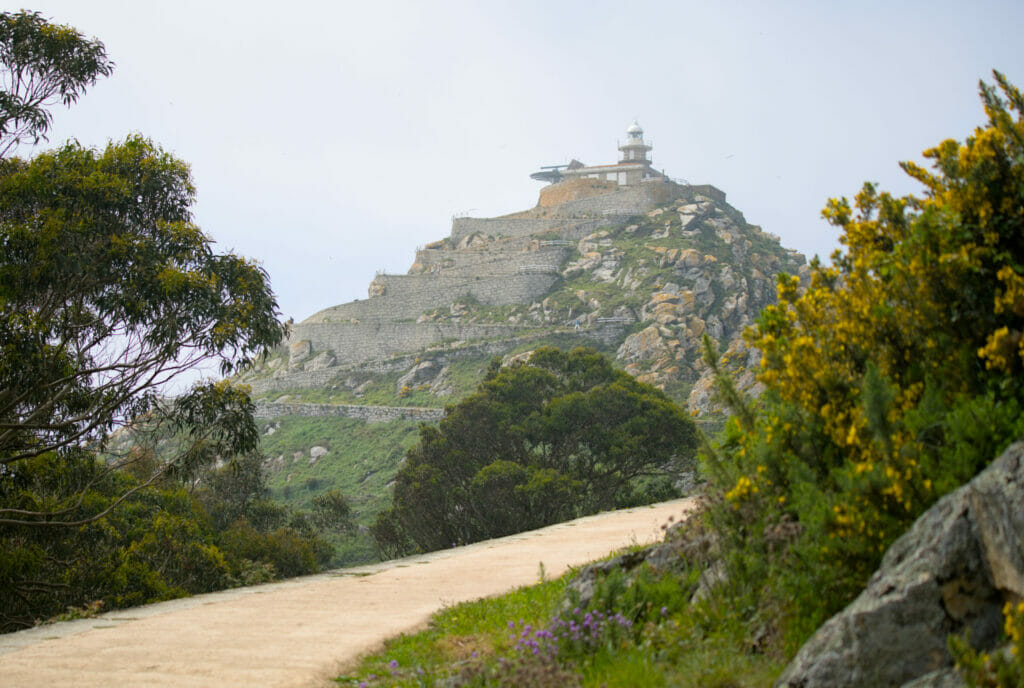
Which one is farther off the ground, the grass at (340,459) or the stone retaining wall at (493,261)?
the stone retaining wall at (493,261)

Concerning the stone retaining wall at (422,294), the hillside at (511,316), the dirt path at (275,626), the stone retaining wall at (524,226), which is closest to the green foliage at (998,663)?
the dirt path at (275,626)

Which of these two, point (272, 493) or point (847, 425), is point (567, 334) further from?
point (847, 425)

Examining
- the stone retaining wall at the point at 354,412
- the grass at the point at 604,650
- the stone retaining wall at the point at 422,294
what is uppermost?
the stone retaining wall at the point at 422,294

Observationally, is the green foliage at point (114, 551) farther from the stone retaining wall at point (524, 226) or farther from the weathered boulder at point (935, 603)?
the stone retaining wall at point (524, 226)

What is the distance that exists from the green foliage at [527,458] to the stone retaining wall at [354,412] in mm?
17540

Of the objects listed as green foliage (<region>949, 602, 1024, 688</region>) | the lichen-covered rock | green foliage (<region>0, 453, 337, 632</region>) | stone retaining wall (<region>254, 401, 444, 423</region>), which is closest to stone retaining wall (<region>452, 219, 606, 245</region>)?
the lichen-covered rock

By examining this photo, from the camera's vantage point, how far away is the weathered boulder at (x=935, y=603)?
8.49ft

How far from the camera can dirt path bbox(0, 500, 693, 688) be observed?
4.71 m

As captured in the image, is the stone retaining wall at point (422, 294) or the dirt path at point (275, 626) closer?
the dirt path at point (275, 626)

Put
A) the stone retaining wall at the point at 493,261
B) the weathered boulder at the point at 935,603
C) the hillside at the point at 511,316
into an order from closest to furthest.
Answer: the weathered boulder at the point at 935,603 < the hillside at the point at 511,316 < the stone retaining wall at the point at 493,261

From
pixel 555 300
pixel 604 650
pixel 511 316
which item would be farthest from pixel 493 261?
pixel 604 650

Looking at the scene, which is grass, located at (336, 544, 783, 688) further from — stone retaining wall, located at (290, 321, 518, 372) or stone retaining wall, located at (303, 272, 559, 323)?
stone retaining wall, located at (303, 272, 559, 323)

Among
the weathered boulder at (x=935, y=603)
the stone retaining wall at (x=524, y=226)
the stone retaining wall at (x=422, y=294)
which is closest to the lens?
the weathered boulder at (x=935, y=603)

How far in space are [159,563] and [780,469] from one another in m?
7.62
